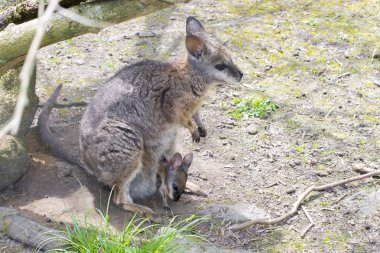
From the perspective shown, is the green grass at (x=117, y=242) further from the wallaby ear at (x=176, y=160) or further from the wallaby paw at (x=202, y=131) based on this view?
the wallaby paw at (x=202, y=131)

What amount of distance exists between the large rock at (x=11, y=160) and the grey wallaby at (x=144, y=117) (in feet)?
1.56

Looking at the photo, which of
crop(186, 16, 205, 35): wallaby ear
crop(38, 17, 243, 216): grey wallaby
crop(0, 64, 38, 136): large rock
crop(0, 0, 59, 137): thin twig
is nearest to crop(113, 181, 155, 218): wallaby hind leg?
crop(38, 17, 243, 216): grey wallaby

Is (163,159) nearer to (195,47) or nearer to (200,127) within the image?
(200,127)

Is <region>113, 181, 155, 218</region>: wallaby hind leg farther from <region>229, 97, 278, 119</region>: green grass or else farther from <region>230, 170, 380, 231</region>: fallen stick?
<region>229, 97, 278, 119</region>: green grass

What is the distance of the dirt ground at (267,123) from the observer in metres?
5.04

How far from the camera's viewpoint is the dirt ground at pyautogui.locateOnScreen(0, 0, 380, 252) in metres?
5.04

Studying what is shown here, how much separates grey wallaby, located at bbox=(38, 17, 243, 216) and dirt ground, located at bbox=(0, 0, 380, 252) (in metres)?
0.28

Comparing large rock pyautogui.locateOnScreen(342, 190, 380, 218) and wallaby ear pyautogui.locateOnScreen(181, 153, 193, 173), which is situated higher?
wallaby ear pyautogui.locateOnScreen(181, 153, 193, 173)

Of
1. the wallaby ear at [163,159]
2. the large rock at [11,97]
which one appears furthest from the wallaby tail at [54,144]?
the wallaby ear at [163,159]

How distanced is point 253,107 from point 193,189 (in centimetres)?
155

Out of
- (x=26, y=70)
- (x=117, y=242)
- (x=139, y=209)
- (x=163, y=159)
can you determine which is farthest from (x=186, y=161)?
(x=26, y=70)

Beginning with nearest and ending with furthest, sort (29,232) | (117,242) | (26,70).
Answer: (26,70), (117,242), (29,232)

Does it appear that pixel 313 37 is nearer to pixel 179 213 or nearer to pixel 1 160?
pixel 179 213

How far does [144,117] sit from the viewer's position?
5.33m
